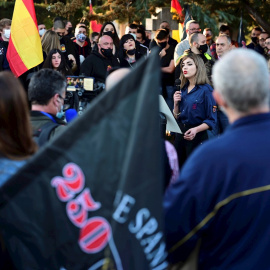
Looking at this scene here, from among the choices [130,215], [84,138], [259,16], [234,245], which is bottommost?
[259,16]

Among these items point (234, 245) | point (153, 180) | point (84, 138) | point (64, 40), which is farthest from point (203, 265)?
point (64, 40)

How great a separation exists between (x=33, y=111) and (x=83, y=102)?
14.4 feet

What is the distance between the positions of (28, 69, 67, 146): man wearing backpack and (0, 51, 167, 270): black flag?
1167mm

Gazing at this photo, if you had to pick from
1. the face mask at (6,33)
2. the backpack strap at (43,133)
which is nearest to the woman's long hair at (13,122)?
the backpack strap at (43,133)

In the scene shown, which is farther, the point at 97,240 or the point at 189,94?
the point at 189,94

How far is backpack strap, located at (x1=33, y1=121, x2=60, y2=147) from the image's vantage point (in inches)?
146

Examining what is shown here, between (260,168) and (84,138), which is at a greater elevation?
(84,138)

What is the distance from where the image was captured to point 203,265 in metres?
2.64

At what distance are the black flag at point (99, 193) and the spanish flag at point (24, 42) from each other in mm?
5774

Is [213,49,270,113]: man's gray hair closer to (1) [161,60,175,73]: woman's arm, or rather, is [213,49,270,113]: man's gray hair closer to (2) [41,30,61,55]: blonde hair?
(2) [41,30,61,55]: blonde hair

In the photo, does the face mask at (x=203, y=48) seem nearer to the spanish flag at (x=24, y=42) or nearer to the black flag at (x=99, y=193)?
the spanish flag at (x=24, y=42)

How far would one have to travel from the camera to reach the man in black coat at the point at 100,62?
905 cm

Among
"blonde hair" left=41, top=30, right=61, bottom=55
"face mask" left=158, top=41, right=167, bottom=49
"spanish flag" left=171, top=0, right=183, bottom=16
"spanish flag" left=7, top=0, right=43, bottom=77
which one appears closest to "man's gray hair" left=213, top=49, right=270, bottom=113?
"spanish flag" left=7, top=0, right=43, bottom=77

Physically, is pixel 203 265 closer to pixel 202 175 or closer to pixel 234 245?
pixel 234 245
